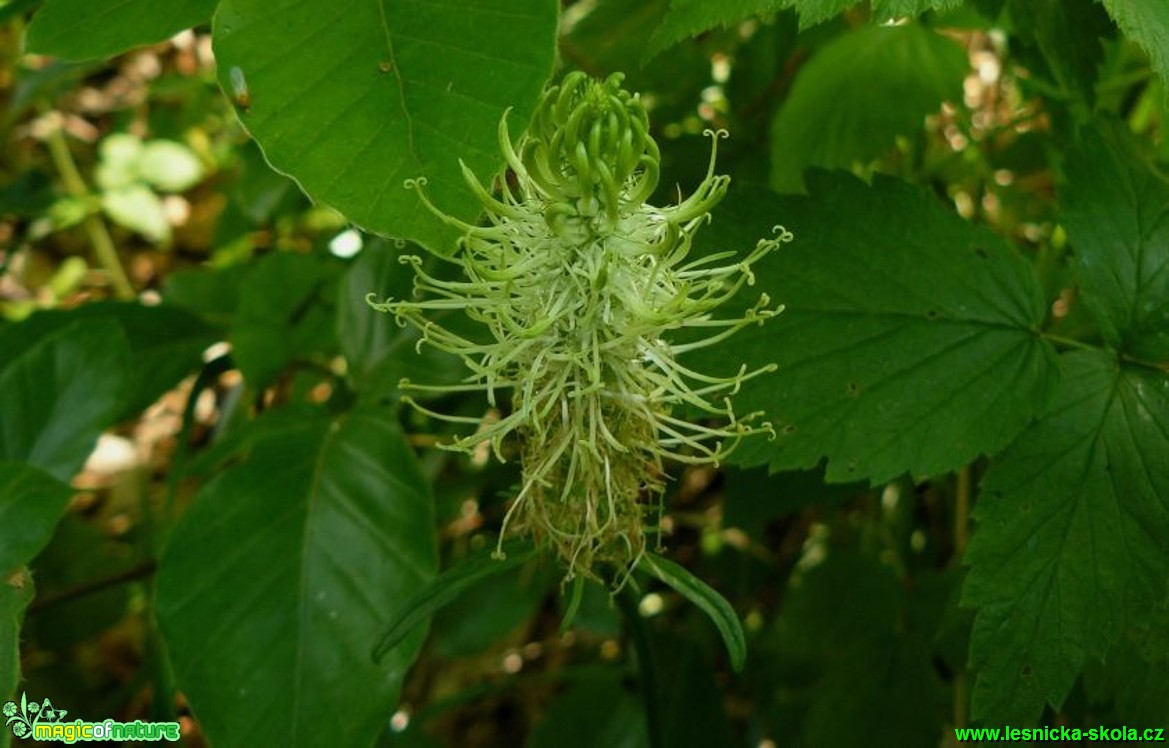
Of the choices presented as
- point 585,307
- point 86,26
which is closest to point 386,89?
point 585,307

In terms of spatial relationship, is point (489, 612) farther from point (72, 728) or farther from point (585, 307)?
point (585, 307)

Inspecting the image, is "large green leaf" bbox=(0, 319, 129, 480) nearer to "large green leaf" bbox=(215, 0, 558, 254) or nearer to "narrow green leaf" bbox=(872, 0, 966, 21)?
"large green leaf" bbox=(215, 0, 558, 254)

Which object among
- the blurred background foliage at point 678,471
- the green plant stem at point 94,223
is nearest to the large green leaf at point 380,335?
the blurred background foliage at point 678,471

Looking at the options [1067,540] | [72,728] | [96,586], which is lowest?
[72,728]

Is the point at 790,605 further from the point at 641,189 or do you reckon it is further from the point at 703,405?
the point at 641,189

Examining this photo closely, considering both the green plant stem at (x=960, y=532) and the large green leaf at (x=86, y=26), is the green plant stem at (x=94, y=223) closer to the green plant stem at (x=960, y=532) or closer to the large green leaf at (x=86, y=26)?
the large green leaf at (x=86, y=26)

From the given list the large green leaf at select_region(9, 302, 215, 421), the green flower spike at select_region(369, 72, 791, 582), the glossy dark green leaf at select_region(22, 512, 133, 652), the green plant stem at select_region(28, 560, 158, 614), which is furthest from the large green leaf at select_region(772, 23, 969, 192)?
the glossy dark green leaf at select_region(22, 512, 133, 652)
